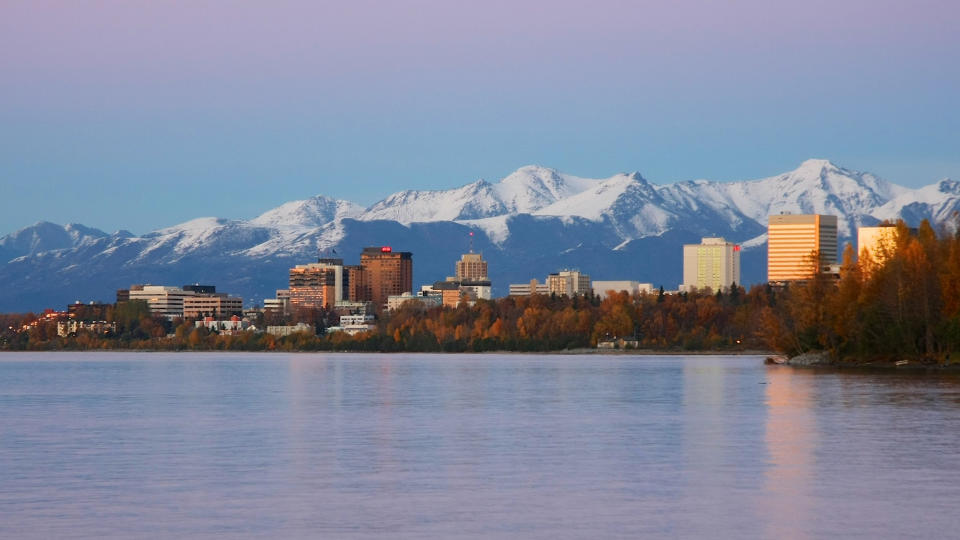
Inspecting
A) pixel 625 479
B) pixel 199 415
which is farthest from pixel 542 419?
pixel 625 479

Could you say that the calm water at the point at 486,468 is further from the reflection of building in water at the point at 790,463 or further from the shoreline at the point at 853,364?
the shoreline at the point at 853,364

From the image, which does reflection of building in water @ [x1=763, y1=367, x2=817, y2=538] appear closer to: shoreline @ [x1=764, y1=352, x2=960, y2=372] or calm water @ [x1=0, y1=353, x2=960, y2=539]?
calm water @ [x1=0, y1=353, x2=960, y2=539]

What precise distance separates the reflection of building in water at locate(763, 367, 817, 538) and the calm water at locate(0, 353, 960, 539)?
103 mm

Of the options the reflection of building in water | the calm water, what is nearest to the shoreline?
the reflection of building in water

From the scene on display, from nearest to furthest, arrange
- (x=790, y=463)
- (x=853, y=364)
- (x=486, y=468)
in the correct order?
(x=486, y=468) → (x=790, y=463) → (x=853, y=364)

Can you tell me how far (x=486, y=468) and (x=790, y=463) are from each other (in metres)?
9.43

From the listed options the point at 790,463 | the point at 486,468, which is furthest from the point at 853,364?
the point at 486,468

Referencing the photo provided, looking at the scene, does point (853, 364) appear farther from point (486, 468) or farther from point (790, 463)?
point (486, 468)

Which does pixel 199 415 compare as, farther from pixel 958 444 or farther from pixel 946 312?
pixel 946 312

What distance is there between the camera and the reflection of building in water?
3447 cm

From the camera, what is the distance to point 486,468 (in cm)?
4562

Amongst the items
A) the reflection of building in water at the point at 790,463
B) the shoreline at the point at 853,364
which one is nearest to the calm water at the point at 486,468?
the reflection of building in water at the point at 790,463

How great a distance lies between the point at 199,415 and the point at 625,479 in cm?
3548

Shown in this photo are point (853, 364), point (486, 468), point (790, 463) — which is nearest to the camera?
point (486, 468)
